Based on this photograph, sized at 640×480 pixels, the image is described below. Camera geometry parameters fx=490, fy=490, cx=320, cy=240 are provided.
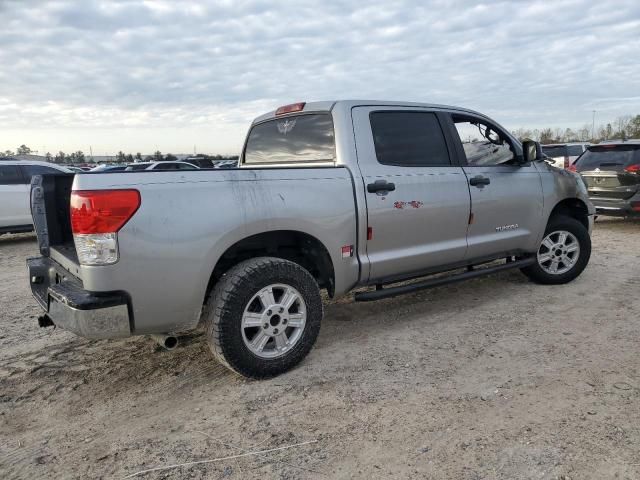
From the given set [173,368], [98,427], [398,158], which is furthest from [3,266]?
[398,158]

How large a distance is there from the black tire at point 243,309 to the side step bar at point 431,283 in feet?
1.87

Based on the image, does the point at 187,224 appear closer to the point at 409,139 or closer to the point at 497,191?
the point at 409,139

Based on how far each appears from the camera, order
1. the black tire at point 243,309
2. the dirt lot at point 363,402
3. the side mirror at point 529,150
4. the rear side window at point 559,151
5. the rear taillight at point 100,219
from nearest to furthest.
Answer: the dirt lot at point 363,402, the rear taillight at point 100,219, the black tire at point 243,309, the side mirror at point 529,150, the rear side window at point 559,151

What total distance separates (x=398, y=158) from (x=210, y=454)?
8.50ft

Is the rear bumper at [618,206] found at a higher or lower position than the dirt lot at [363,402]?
higher

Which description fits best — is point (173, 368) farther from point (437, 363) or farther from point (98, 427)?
point (437, 363)

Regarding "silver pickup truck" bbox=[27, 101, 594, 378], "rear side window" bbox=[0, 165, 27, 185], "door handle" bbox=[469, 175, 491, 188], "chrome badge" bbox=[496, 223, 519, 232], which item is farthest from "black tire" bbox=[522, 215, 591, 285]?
"rear side window" bbox=[0, 165, 27, 185]

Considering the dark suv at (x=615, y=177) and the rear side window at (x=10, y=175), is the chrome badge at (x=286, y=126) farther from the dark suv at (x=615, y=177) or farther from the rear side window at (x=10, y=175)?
the rear side window at (x=10, y=175)

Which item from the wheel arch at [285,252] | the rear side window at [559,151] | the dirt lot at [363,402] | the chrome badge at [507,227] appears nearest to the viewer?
the dirt lot at [363,402]

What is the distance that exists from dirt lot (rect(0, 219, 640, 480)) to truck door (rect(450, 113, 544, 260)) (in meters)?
0.68

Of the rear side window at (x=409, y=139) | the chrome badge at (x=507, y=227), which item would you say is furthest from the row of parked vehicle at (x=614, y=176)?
the rear side window at (x=409, y=139)

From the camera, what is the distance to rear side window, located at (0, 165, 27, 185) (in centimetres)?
951

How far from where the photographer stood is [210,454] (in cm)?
252

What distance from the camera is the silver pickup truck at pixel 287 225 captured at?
9.02 ft
